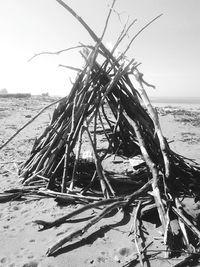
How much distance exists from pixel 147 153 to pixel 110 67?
4.49 feet

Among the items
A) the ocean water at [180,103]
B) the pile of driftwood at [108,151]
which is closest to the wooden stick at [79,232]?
the pile of driftwood at [108,151]

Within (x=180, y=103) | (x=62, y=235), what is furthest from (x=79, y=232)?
(x=180, y=103)

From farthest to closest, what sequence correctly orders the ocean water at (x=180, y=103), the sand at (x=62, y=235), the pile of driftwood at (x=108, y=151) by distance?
the ocean water at (x=180, y=103) → the pile of driftwood at (x=108, y=151) → the sand at (x=62, y=235)

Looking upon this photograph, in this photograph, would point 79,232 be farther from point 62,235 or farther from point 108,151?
point 108,151

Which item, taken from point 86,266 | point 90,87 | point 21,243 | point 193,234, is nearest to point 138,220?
point 193,234

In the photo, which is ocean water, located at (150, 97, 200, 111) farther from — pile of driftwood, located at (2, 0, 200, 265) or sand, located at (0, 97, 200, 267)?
sand, located at (0, 97, 200, 267)

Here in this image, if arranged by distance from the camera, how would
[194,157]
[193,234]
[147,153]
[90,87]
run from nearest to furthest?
[193,234], [147,153], [90,87], [194,157]

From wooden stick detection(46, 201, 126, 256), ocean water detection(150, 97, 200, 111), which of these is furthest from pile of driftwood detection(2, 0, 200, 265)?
ocean water detection(150, 97, 200, 111)

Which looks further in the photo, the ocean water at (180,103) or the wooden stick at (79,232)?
the ocean water at (180,103)

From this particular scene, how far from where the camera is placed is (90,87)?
423 cm

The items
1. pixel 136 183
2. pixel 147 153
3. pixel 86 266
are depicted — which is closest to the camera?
pixel 86 266

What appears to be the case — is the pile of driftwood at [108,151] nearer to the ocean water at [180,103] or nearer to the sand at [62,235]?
the sand at [62,235]

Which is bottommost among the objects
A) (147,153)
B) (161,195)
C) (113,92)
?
(161,195)

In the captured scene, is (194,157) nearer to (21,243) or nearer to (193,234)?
(193,234)
